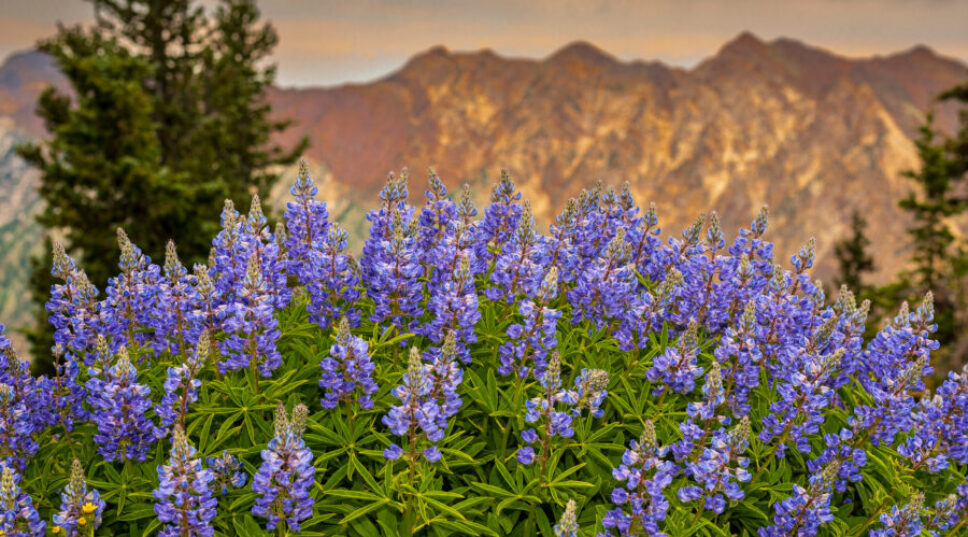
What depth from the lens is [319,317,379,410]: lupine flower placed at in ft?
13.3

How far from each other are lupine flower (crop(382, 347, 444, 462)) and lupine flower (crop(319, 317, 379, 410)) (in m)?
0.42

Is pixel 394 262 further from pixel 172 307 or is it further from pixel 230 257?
pixel 172 307

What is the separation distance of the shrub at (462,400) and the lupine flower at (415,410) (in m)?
0.02

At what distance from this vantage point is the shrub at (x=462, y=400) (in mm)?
3936

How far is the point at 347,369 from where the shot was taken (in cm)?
410

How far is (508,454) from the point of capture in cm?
457

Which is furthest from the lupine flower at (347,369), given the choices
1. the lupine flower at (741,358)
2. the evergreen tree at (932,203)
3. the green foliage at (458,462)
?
the evergreen tree at (932,203)

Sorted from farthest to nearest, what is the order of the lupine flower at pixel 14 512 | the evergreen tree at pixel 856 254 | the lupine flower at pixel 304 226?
the evergreen tree at pixel 856 254, the lupine flower at pixel 304 226, the lupine flower at pixel 14 512

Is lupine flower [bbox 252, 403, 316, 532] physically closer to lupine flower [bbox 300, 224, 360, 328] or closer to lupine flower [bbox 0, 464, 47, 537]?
lupine flower [bbox 0, 464, 47, 537]

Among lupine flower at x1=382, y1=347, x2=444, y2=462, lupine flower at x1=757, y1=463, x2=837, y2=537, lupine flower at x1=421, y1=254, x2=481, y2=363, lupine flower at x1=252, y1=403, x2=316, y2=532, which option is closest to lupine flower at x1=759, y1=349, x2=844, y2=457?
lupine flower at x1=757, y1=463, x2=837, y2=537

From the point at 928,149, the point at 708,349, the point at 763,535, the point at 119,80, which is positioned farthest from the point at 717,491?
the point at 928,149

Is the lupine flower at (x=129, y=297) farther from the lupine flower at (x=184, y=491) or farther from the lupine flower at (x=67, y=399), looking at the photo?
the lupine flower at (x=184, y=491)

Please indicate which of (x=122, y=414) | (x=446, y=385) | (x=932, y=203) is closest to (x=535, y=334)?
(x=446, y=385)

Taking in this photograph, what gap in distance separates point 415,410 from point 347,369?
23.2 inches
